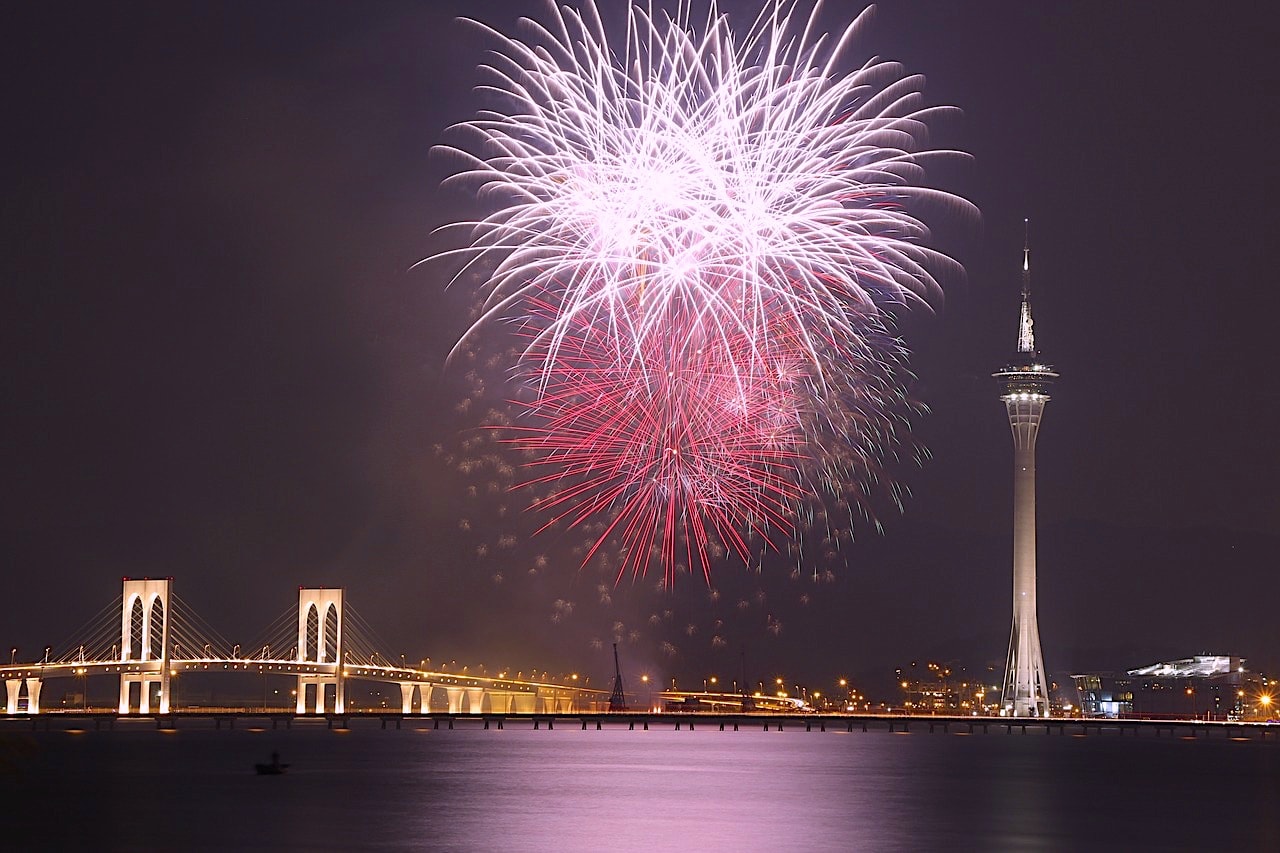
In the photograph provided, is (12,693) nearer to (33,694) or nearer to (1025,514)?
(33,694)

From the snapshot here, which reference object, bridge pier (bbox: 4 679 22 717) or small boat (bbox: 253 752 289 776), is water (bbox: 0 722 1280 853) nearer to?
small boat (bbox: 253 752 289 776)

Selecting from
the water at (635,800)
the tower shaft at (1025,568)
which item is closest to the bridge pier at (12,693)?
the water at (635,800)

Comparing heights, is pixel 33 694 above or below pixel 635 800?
above

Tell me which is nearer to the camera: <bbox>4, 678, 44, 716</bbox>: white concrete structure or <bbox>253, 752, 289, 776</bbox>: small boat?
<bbox>253, 752, 289, 776</bbox>: small boat

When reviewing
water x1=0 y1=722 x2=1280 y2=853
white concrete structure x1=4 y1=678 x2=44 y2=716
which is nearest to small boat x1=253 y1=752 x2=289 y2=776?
water x1=0 y1=722 x2=1280 y2=853

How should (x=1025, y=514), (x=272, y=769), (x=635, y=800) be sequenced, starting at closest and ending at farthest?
1. (x=635, y=800)
2. (x=272, y=769)
3. (x=1025, y=514)

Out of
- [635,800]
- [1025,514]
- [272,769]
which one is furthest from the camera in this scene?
[1025,514]

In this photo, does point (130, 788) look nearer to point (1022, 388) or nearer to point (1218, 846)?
point (1218, 846)

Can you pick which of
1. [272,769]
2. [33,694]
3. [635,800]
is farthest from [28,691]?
[635,800]
